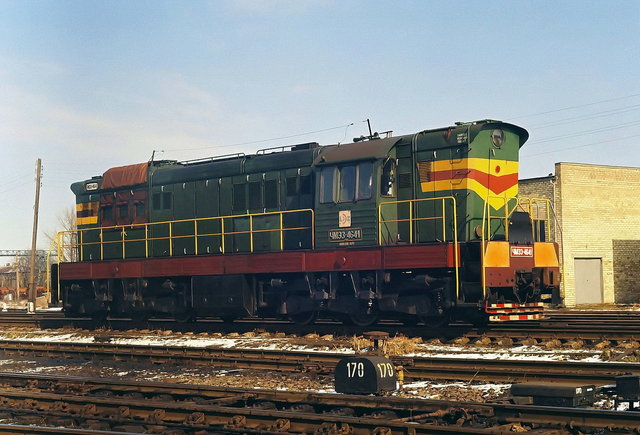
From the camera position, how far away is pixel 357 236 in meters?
16.7

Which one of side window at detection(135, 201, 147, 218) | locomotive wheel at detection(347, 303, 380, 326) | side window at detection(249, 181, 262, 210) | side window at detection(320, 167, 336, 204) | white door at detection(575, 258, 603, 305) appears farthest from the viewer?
white door at detection(575, 258, 603, 305)

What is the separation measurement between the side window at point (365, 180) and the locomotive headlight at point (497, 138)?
101 inches

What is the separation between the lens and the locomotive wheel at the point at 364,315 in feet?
55.5

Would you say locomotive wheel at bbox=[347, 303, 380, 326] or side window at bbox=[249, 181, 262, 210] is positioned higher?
side window at bbox=[249, 181, 262, 210]

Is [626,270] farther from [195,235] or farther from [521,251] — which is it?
[195,235]

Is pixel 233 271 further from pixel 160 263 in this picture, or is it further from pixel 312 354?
pixel 312 354

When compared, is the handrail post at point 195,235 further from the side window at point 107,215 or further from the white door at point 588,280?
the white door at point 588,280

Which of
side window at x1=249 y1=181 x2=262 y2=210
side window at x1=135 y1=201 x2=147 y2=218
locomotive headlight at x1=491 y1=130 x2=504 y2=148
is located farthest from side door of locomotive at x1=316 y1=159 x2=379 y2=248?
side window at x1=135 y1=201 x2=147 y2=218

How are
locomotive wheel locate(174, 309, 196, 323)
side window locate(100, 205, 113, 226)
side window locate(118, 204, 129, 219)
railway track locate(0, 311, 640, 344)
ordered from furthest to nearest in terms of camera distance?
side window locate(100, 205, 113, 226), side window locate(118, 204, 129, 219), locomotive wheel locate(174, 309, 196, 323), railway track locate(0, 311, 640, 344)

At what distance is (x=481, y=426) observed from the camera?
7594 mm

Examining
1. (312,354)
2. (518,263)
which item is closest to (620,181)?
(518,263)

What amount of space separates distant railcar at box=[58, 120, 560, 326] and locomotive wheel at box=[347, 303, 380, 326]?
3cm

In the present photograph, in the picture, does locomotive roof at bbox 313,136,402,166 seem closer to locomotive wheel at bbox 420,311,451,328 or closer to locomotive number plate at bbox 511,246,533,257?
locomotive number plate at bbox 511,246,533,257

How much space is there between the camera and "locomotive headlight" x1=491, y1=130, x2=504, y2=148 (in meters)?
16.3
